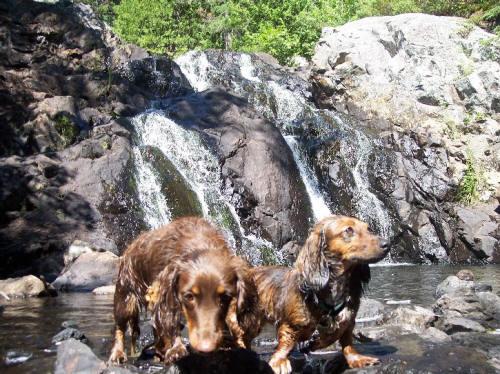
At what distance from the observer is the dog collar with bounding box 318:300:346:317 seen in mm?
3912

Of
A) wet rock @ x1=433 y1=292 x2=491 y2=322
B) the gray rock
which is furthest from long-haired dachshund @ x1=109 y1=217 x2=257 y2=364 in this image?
wet rock @ x1=433 y1=292 x2=491 y2=322

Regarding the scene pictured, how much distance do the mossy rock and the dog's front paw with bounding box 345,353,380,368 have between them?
8.62m

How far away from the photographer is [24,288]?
8.44m

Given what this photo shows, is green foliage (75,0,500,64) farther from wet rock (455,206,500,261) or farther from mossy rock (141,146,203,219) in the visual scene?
mossy rock (141,146,203,219)

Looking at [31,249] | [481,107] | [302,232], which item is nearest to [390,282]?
[302,232]

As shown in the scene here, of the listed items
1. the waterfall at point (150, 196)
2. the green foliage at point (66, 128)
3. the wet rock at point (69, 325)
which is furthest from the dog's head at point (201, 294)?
the green foliage at point (66, 128)

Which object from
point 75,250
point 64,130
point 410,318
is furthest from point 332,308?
point 64,130

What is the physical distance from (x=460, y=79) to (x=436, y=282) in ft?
35.3

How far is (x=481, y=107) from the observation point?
17844 millimetres

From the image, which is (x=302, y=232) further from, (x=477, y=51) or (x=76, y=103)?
(x=477, y=51)

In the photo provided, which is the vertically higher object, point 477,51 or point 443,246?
point 477,51

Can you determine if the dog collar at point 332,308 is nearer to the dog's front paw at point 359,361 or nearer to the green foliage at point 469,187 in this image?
the dog's front paw at point 359,361

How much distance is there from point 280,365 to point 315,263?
82cm

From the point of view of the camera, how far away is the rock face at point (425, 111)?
51.0 feet
